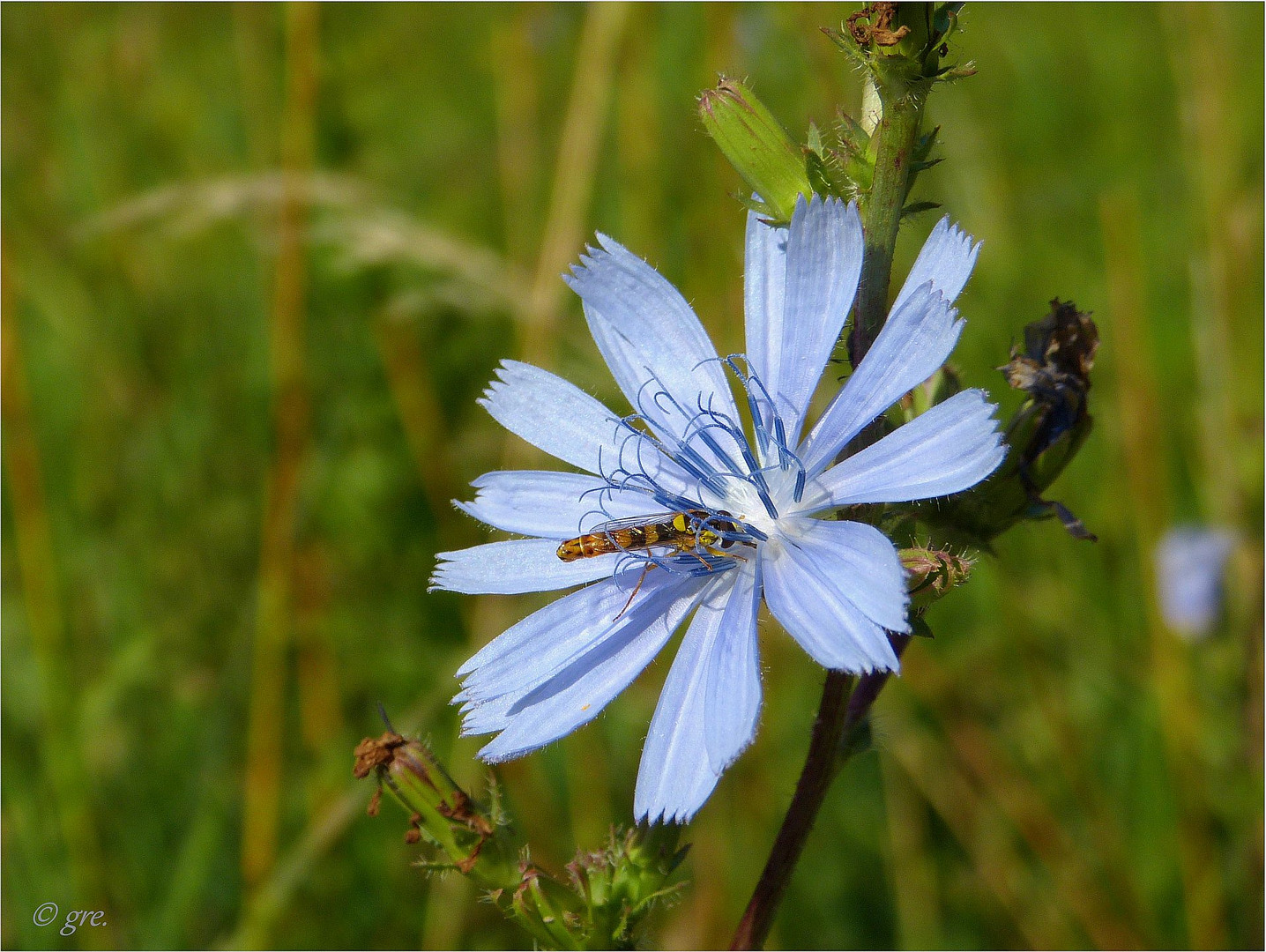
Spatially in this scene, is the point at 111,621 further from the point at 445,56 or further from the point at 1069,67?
the point at 1069,67

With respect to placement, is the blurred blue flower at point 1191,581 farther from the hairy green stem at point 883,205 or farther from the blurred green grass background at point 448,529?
the hairy green stem at point 883,205

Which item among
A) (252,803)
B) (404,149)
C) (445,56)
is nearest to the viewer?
(252,803)

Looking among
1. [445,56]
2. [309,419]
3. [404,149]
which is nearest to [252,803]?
[309,419]

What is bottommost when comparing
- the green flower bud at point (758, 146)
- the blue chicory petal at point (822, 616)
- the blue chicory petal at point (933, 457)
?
the blue chicory petal at point (822, 616)

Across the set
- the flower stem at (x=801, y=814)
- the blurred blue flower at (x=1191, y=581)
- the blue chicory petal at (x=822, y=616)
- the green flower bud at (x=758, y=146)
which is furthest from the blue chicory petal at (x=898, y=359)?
the blurred blue flower at (x=1191, y=581)

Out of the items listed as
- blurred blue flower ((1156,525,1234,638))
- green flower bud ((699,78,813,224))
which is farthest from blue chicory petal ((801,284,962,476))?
blurred blue flower ((1156,525,1234,638))

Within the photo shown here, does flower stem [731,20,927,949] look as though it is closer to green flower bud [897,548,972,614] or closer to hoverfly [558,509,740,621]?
green flower bud [897,548,972,614]

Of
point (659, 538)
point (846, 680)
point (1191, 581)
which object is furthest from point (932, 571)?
point (1191, 581)
